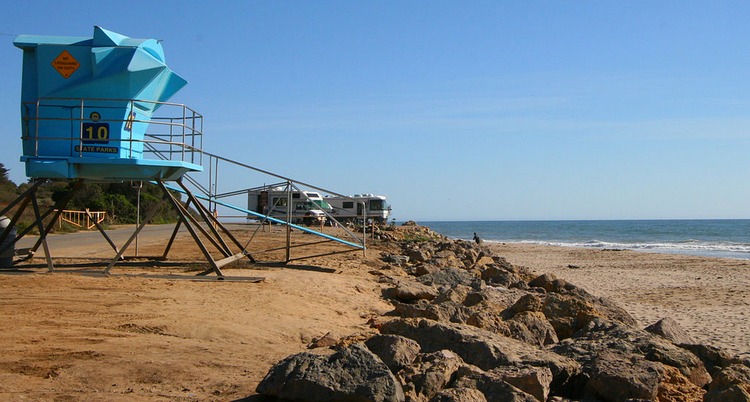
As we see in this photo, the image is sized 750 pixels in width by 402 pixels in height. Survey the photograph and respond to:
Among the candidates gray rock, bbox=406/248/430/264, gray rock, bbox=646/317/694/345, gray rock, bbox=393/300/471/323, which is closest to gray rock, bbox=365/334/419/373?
gray rock, bbox=393/300/471/323

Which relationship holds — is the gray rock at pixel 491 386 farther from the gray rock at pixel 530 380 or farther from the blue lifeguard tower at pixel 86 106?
the blue lifeguard tower at pixel 86 106

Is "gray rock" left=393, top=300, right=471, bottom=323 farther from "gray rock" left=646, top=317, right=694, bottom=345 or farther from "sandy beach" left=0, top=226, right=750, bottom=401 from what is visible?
"gray rock" left=646, top=317, right=694, bottom=345

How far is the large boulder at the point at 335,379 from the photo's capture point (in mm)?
5816

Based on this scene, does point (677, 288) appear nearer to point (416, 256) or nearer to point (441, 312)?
point (416, 256)

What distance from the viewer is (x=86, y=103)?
13672 millimetres

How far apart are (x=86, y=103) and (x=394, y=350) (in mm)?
9297

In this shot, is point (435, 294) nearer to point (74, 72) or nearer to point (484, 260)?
point (74, 72)

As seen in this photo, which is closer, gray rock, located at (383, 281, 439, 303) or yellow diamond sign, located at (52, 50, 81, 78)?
gray rock, located at (383, 281, 439, 303)

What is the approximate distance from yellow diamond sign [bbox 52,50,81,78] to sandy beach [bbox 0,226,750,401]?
11.9 feet

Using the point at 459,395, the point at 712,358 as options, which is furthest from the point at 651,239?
the point at 459,395

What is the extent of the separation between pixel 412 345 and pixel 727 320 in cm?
1110

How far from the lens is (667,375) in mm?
7266

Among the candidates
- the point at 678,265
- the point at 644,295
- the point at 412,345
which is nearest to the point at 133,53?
the point at 412,345

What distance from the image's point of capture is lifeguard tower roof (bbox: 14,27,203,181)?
13469 mm
